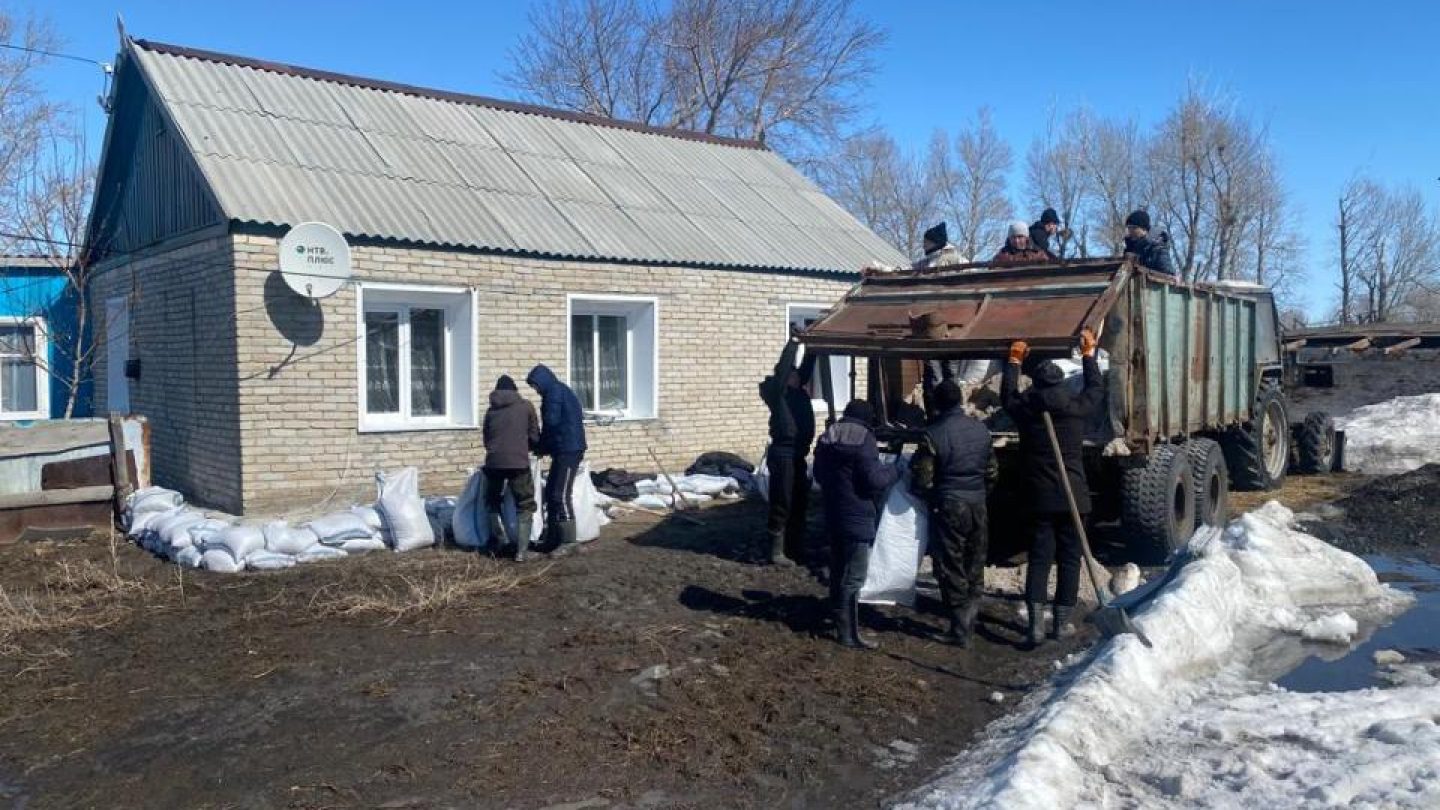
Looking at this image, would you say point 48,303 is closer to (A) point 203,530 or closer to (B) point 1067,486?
(A) point 203,530

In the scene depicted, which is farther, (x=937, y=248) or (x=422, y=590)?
(x=937, y=248)

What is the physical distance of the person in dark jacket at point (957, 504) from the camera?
21.9ft

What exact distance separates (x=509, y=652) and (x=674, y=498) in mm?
5046

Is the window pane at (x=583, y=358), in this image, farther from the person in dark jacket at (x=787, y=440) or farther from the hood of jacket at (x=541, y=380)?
the person in dark jacket at (x=787, y=440)

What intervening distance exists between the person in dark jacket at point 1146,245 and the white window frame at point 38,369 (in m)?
14.6

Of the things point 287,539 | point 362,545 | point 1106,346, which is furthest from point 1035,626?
point 287,539

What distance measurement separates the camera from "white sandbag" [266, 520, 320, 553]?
8875 mm

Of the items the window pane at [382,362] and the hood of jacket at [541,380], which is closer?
the hood of jacket at [541,380]

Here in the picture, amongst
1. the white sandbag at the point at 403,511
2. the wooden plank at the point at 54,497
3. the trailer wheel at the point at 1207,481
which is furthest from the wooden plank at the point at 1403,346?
the wooden plank at the point at 54,497

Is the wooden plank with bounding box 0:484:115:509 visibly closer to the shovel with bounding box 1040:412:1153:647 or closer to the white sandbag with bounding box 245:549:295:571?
the white sandbag with bounding box 245:549:295:571

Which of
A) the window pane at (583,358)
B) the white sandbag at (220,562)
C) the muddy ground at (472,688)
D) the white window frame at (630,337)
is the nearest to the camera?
the muddy ground at (472,688)

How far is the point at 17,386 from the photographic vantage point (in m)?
16.8

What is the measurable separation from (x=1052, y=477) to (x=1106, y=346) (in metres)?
1.73

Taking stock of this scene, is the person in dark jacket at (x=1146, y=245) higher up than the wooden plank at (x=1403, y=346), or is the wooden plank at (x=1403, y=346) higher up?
the person in dark jacket at (x=1146, y=245)
